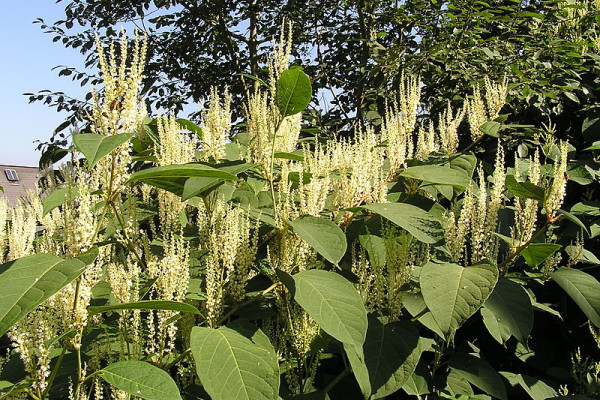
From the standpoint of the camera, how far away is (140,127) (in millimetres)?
2996

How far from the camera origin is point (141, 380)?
1420 millimetres

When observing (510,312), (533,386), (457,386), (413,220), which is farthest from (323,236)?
(533,386)

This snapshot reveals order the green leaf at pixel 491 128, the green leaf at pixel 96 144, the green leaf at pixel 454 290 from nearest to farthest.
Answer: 1. the green leaf at pixel 96 144
2. the green leaf at pixel 454 290
3. the green leaf at pixel 491 128

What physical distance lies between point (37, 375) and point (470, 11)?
15.9ft

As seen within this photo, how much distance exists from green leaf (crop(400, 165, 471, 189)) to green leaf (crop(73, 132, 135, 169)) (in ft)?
4.23

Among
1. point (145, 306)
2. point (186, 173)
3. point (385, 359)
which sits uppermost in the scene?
point (186, 173)

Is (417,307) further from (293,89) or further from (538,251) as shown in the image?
(293,89)

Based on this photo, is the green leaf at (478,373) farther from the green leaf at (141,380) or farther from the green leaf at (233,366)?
the green leaf at (141,380)

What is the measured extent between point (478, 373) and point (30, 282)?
1897mm


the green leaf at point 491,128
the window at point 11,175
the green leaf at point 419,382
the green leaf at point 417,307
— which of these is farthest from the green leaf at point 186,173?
the window at point 11,175

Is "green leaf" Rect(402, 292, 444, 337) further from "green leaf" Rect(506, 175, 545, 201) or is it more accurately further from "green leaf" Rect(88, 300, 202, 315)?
"green leaf" Rect(88, 300, 202, 315)

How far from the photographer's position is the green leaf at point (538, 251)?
197cm

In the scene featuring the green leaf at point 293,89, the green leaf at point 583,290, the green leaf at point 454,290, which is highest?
the green leaf at point 293,89

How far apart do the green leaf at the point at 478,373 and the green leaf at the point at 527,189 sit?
80 cm
